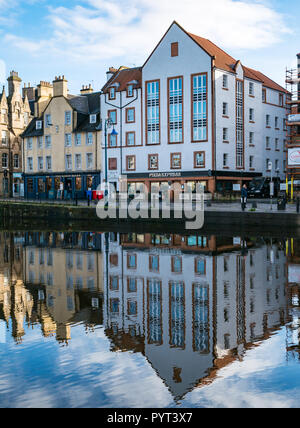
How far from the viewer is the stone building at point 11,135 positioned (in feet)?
244

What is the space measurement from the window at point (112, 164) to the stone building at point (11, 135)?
684 inches

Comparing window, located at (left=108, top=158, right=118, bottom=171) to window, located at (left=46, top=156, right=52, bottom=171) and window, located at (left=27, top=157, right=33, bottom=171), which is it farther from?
window, located at (left=27, top=157, right=33, bottom=171)

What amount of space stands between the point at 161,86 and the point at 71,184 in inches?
712

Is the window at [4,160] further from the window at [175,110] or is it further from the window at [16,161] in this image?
the window at [175,110]

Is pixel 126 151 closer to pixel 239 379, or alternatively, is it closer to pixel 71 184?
pixel 71 184

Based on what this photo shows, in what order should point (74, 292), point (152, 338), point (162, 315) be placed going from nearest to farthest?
point (152, 338) → point (162, 315) → point (74, 292)

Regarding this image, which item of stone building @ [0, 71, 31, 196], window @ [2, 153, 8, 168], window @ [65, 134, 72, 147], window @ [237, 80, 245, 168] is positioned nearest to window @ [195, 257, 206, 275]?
window @ [237, 80, 245, 168]

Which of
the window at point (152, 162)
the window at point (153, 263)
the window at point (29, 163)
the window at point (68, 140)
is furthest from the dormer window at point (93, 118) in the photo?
the window at point (153, 263)

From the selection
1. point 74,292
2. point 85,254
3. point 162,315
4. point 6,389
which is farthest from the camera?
point 85,254

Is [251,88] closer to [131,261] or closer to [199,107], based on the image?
[199,107]

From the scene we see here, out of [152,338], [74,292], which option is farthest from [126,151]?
[152,338]

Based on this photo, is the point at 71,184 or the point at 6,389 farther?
the point at 71,184

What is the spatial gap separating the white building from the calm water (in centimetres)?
3642

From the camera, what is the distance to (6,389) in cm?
748
